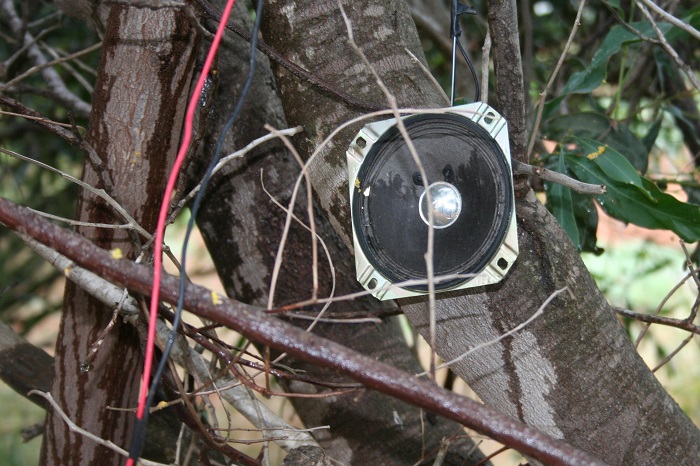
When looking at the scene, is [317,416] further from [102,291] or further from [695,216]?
[695,216]

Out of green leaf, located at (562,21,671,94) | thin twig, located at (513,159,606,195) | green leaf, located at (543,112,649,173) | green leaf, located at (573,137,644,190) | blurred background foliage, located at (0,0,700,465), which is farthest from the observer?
green leaf, located at (543,112,649,173)

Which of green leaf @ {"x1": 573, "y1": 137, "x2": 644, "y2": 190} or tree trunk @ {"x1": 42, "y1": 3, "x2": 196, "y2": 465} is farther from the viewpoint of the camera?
green leaf @ {"x1": 573, "y1": 137, "x2": 644, "y2": 190}

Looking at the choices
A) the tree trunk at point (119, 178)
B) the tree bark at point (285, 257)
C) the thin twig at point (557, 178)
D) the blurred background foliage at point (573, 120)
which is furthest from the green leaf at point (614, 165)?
the tree trunk at point (119, 178)

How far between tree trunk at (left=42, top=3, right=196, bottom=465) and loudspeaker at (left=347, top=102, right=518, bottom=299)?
13.7 inches

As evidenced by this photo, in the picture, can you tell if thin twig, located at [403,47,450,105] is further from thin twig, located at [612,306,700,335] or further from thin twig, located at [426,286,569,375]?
thin twig, located at [612,306,700,335]

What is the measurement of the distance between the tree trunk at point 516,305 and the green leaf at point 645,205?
261 mm

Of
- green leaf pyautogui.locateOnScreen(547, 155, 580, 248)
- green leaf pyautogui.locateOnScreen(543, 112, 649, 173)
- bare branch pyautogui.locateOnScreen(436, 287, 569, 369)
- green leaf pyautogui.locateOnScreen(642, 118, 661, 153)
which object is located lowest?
bare branch pyautogui.locateOnScreen(436, 287, 569, 369)

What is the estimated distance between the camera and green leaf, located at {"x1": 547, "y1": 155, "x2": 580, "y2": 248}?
1.21 m

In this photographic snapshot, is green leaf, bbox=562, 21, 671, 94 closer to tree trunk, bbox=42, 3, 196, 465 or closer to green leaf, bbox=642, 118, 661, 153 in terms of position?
green leaf, bbox=642, 118, 661, 153

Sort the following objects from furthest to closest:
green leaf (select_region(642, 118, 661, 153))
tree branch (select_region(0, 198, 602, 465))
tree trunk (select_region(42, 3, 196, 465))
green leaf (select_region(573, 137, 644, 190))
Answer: green leaf (select_region(642, 118, 661, 153)) < green leaf (select_region(573, 137, 644, 190)) < tree trunk (select_region(42, 3, 196, 465)) < tree branch (select_region(0, 198, 602, 465))

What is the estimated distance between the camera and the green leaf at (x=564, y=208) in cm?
121

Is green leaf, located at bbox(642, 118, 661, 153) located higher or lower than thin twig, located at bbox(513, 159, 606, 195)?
higher

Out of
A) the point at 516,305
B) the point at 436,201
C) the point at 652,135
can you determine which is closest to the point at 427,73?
the point at 436,201

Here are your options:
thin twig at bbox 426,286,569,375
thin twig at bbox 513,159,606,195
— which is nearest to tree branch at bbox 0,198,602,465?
thin twig at bbox 426,286,569,375
